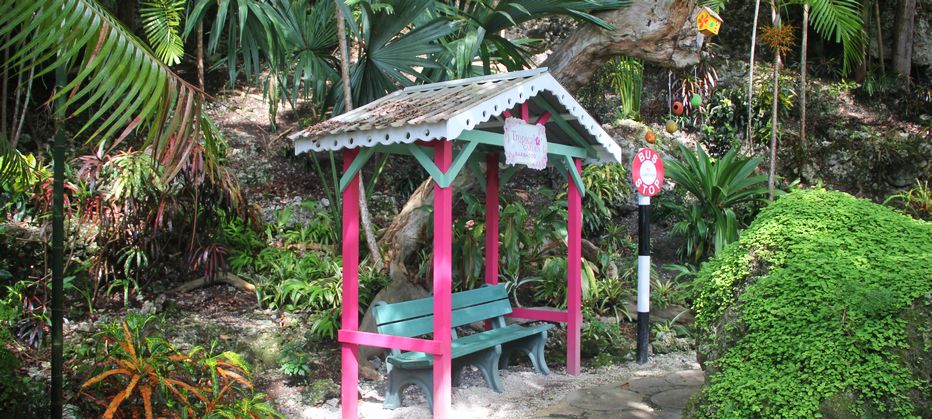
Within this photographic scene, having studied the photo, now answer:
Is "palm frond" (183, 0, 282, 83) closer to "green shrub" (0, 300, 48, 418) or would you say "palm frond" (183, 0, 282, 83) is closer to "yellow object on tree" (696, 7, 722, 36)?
"green shrub" (0, 300, 48, 418)

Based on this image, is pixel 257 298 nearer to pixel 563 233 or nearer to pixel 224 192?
pixel 224 192

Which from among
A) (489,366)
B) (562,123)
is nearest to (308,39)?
(562,123)

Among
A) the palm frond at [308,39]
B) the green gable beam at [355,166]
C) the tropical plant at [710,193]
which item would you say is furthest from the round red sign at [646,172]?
the palm frond at [308,39]

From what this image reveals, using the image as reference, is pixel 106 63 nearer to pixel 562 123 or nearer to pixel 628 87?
pixel 562 123

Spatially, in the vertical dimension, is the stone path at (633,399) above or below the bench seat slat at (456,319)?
below

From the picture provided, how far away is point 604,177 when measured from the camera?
366 inches

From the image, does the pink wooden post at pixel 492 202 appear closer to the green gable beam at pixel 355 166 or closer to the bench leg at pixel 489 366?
the bench leg at pixel 489 366

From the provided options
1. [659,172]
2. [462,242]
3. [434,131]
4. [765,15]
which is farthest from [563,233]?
[765,15]

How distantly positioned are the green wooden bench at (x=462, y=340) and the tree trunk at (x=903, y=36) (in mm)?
9952

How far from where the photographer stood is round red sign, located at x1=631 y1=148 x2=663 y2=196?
19.1 ft

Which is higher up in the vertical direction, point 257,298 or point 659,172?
point 659,172

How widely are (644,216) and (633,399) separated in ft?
5.69

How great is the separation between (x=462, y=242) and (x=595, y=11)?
2.71 meters

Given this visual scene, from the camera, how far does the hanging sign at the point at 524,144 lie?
189 inches
